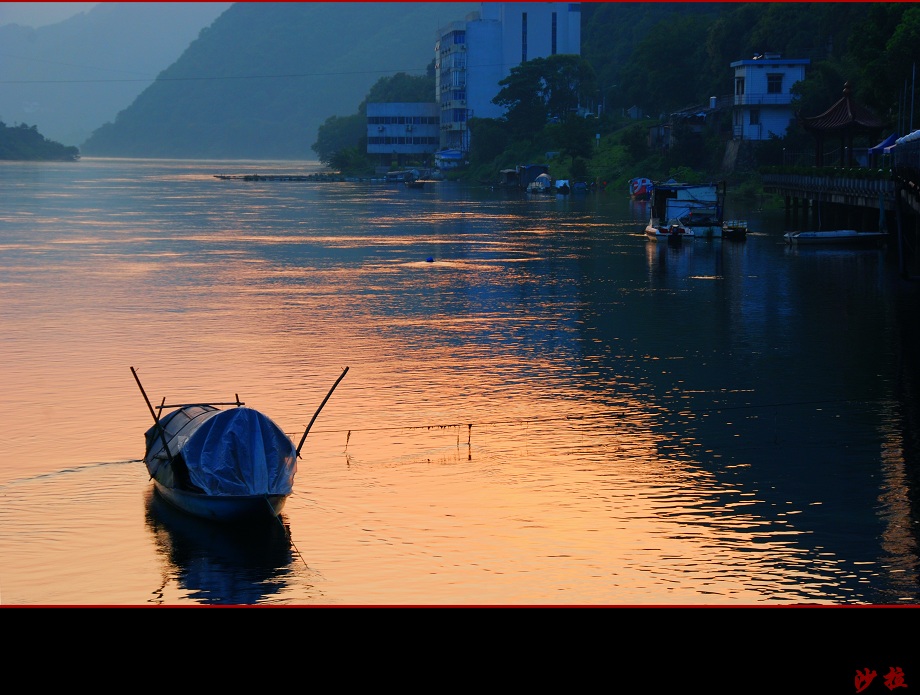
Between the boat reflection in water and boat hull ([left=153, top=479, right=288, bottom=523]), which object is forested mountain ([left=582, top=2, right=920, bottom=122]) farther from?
the boat reflection in water

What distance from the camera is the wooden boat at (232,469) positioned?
28.7 m

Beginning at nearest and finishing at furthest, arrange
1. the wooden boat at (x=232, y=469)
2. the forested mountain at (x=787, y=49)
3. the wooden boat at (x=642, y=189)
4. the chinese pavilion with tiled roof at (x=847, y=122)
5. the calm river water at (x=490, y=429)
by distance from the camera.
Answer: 1. the calm river water at (x=490, y=429)
2. the wooden boat at (x=232, y=469)
3. the forested mountain at (x=787, y=49)
4. the chinese pavilion with tiled roof at (x=847, y=122)
5. the wooden boat at (x=642, y=189)

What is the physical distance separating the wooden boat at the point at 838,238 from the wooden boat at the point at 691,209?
9.60 m

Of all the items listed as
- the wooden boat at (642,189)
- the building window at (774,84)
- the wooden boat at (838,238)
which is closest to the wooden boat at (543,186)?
the wooden boat at (642,189)

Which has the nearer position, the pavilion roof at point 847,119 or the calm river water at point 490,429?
the calm river water at point 490,429

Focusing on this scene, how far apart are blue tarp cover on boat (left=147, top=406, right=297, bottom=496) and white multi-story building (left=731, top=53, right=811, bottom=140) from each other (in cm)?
12420

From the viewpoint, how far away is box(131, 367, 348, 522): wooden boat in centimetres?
2873

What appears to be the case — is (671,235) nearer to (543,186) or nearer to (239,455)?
(239,455)

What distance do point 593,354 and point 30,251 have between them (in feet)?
189

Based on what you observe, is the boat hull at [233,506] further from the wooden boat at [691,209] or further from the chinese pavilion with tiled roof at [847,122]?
the chinese pavilion with tiled roof at [847,122]

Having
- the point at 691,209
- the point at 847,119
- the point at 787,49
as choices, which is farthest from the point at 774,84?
the point at 691,209

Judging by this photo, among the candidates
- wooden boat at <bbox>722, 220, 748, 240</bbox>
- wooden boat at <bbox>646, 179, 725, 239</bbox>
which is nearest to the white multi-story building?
wooden boat at <bbox>646, 179, 725, 239</bbox>
